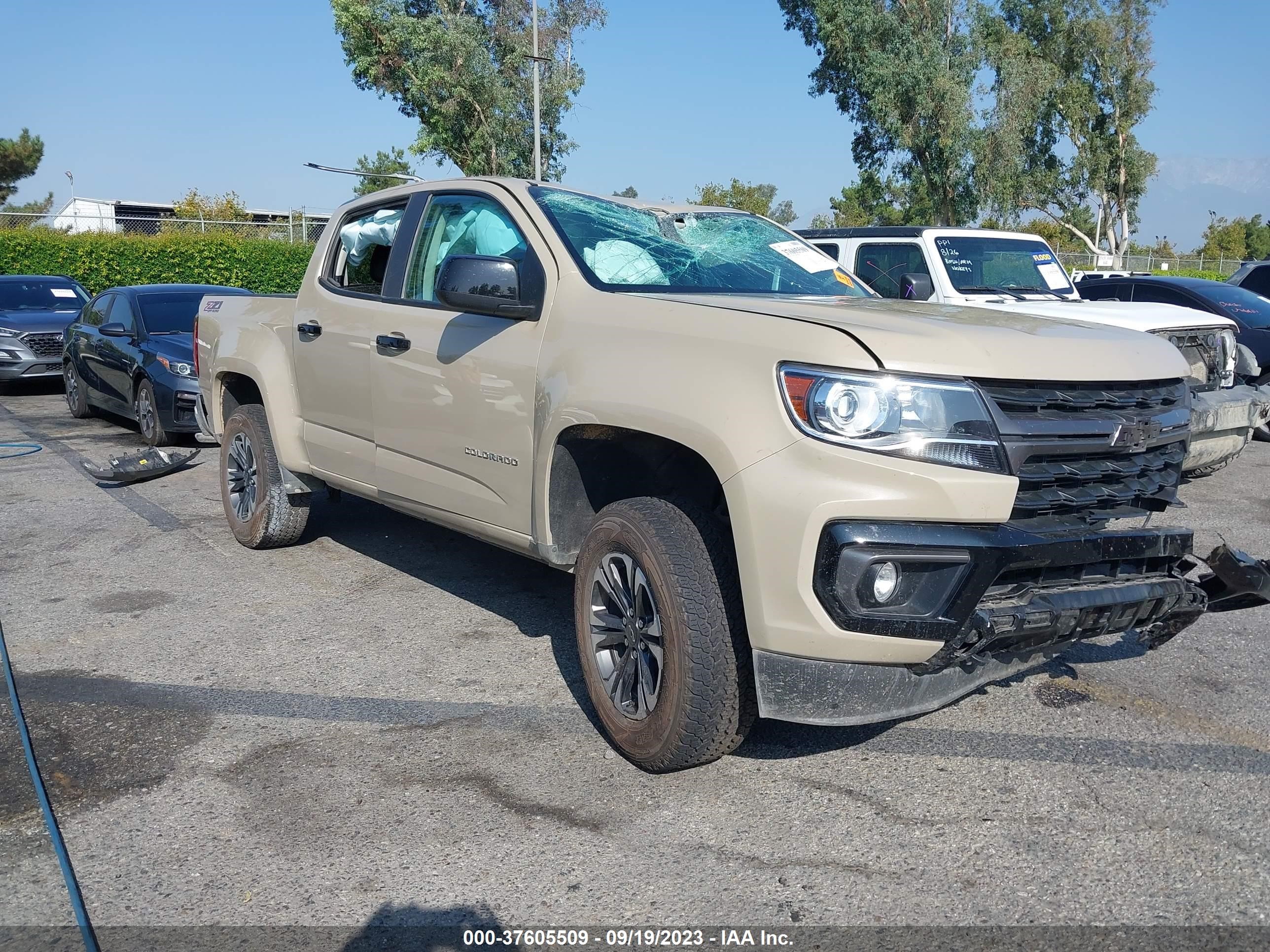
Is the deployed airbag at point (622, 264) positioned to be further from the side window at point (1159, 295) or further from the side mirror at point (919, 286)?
the side window at point (1159, 295)

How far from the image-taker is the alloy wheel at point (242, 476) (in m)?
6.33

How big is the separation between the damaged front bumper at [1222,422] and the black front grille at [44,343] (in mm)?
13344

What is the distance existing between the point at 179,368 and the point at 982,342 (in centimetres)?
863

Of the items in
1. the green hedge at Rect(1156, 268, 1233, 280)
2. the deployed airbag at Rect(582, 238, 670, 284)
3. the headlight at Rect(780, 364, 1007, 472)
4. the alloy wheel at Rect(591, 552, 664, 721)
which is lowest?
the alloy wheel at Rect(591, 552, 664, 721)

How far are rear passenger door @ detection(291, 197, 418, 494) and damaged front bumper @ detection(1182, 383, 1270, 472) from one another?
4924 mm

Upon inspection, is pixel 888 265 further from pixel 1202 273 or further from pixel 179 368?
pixel 1202 273

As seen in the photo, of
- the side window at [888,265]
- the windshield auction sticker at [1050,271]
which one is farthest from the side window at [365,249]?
the windshield auction sticker at [1050,271]

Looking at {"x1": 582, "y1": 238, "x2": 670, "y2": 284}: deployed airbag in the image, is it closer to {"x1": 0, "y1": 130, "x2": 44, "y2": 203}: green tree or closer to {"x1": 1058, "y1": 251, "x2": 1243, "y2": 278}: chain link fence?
{"x1": 1058, "y1": 251, "x2": 1243, "y2": 278}: chain link fence

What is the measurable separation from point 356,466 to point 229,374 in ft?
6.01

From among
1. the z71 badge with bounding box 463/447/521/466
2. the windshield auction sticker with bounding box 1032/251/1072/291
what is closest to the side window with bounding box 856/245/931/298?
the windshield auction sticker with bounding box 1032/251/1072/291

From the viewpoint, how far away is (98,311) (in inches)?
481

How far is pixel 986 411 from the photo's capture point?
305 centimetres

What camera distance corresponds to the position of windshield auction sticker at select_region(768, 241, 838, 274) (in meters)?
4.86

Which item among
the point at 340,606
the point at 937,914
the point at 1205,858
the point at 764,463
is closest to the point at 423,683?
the point at 340,606
